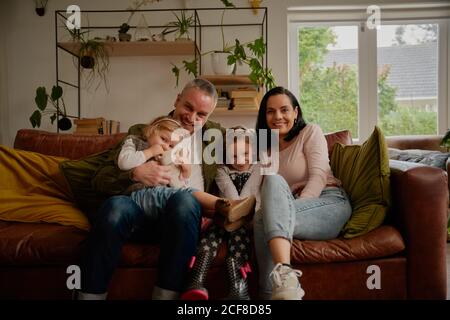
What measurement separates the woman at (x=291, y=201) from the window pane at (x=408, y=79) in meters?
2.26

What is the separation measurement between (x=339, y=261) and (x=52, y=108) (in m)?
3.06

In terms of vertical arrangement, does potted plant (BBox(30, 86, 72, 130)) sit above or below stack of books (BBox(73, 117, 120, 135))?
above

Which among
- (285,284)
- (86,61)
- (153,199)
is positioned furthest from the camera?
(86,61)

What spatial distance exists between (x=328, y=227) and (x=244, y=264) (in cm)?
35

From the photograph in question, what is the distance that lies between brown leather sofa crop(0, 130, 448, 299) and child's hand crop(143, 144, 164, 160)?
36 cm

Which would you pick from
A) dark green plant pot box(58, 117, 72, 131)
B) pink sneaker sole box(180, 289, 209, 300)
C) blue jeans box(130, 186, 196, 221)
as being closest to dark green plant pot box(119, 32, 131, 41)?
dark green plant pot box(58, 117, 72, 131)

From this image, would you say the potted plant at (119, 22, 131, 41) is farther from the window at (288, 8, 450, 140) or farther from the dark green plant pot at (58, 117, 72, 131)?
the window at (288, 8, 450, 140)

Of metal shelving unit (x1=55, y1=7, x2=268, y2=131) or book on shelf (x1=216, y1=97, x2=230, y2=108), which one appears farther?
metal shelving unit (x1=55, y1=7, x2=268, y2=131)

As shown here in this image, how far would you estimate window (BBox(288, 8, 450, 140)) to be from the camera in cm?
361

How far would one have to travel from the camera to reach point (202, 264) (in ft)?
4.19

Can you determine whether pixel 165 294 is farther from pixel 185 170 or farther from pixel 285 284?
pixel 185 170

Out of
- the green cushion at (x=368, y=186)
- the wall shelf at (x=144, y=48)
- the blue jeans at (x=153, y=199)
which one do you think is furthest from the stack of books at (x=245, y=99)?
the blue jeans at (x=153, y=199)

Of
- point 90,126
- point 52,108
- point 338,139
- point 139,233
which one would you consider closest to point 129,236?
point 139,233

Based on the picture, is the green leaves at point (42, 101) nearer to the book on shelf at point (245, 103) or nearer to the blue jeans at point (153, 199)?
the book on shelf at point (245, 103)
